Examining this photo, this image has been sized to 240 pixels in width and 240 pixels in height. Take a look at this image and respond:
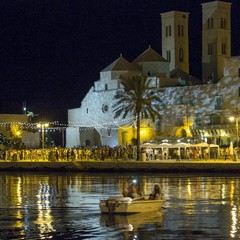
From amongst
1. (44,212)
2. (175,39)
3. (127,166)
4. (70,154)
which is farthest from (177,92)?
(44,212)

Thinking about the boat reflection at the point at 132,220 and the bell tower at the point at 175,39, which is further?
the bell tower at the point at 175,39

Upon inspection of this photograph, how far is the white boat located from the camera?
31766 mm

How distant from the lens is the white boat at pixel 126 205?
1251 inches

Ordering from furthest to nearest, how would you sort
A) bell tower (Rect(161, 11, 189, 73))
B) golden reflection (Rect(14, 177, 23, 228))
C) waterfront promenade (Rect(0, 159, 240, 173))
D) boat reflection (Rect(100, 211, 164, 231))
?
bell tower (Rect(161, 11, 189, 73)) < waterfront promenade (Rect(0, 159, 240, 173)) < golden reflection (Rect(14, 177, 23, 228)) < boat reflection (Rect(100, 211, 164, 231))

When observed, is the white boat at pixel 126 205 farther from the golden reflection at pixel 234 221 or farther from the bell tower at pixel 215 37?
the bell tower at pixel 215 37

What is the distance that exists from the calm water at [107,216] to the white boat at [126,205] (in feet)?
1.20

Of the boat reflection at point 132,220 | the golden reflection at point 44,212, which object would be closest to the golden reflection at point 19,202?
the golden reflection at point 44,212

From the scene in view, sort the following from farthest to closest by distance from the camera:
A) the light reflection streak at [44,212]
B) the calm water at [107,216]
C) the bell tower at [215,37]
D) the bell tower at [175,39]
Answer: the bell tower at [175,39] < the bell tower at [215,37] < the light reflection streak at [44,212] < the calm water at [107,216]

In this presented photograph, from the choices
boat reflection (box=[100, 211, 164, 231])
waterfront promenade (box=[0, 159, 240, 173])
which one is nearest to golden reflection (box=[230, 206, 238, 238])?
boat reflection (box=[100, 211, 164, 231])

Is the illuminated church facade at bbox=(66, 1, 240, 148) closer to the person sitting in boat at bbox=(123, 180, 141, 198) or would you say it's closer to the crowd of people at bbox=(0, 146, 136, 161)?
the crowd of people at bbox=(0, 146, 136, 161)

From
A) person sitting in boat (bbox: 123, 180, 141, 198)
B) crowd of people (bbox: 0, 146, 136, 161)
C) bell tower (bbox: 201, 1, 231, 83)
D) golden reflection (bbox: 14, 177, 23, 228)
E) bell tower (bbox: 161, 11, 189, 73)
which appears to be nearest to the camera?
golden reflection (bbox: 14, 177, 23, 228)

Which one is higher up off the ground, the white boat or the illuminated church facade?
the illuminated church facade

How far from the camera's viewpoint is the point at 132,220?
101 feet

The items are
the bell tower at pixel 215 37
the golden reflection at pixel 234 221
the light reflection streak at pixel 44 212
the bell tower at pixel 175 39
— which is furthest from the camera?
the bell tower at pixel 175 39
